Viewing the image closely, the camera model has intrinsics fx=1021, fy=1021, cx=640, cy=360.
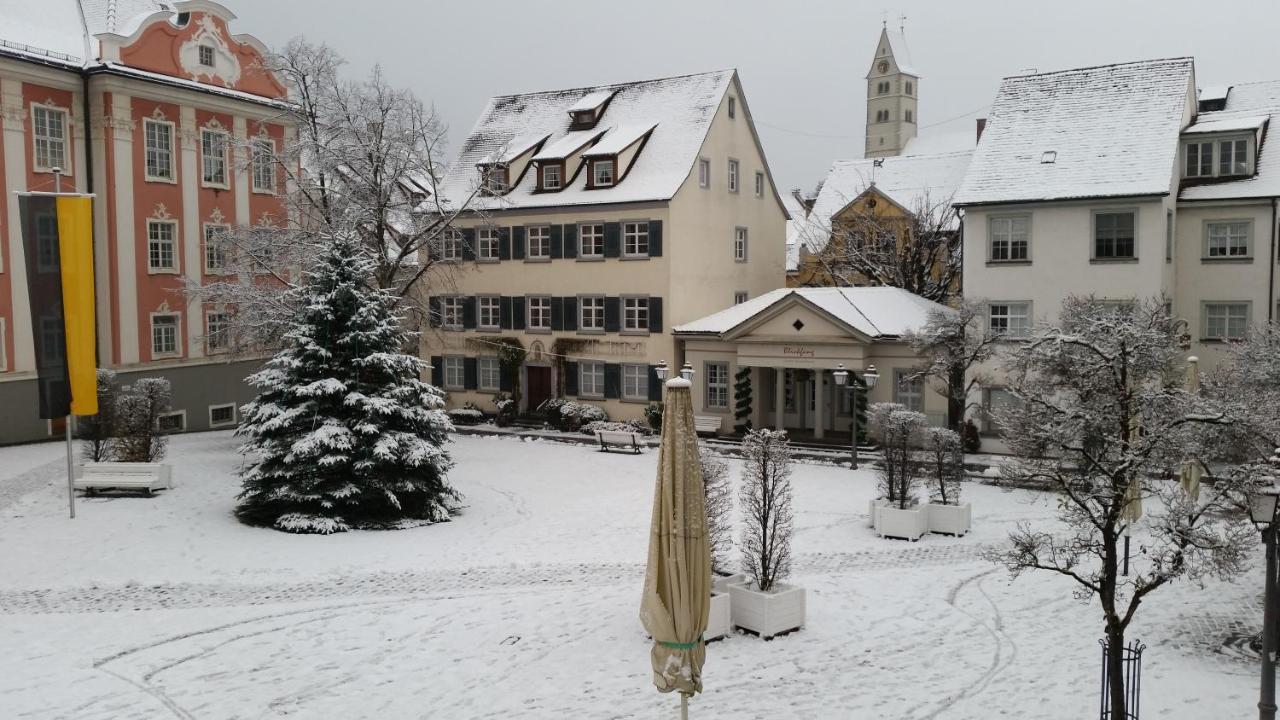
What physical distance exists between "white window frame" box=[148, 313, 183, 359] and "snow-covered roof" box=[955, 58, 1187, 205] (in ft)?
82.4

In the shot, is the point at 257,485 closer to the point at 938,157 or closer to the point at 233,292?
the point at 233,292

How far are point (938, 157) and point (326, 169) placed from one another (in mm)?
36091

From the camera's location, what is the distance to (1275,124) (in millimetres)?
32500

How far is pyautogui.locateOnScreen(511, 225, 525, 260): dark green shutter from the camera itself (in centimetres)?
3916

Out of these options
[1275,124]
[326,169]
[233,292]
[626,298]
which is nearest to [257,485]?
[233,292]

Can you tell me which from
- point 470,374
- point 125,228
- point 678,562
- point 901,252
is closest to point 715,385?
point 470,374

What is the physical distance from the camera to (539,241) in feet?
128

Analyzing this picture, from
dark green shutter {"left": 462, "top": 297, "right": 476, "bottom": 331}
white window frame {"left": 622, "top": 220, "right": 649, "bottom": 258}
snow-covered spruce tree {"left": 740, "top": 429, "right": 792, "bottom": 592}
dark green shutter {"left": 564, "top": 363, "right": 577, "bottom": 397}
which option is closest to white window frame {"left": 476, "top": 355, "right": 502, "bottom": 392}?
dark green shutter {"left": 462, "top": 297, "right": 476, "bottom": 331}

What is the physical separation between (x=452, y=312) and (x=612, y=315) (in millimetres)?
7821

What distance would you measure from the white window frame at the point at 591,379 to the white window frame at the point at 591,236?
3.87 meters

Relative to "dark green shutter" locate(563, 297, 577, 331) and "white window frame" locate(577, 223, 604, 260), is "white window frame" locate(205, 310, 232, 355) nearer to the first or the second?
"dark green shutter" locate(563, 297, 577, 331)

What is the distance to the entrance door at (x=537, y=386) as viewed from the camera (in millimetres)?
39125

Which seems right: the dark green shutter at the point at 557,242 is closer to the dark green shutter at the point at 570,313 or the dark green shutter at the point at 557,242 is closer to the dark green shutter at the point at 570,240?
the dark green shutter at the point at 570,240

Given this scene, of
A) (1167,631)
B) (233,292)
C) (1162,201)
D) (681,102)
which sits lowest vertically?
(1167,631)
